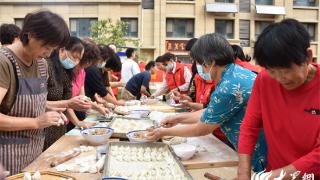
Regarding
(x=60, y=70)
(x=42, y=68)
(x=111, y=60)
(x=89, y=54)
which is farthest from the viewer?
(x=111, y=60)

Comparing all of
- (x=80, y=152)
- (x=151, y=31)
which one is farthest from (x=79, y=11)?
(x=80, y=152)

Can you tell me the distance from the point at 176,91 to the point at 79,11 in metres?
16.2

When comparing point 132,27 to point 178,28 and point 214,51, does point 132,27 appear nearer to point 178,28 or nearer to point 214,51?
point 178,28

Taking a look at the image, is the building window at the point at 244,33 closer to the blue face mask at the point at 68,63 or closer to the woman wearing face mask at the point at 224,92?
the blue face mask at the point at 68,63

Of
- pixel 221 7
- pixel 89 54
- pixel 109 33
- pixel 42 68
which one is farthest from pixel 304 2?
pixel 42 68

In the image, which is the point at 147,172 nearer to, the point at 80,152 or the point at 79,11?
the point at 80,152

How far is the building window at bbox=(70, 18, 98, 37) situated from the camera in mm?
20391

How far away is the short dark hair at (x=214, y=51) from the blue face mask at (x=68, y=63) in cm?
129

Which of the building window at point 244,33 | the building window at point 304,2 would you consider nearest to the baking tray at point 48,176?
the building window at point 244,33

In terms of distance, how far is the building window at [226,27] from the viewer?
70.5 ft

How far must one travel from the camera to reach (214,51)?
212 cm

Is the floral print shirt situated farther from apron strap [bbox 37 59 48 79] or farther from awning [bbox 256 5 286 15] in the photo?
awning [bbox 256 5 286 15]

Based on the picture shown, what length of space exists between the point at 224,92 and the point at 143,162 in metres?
0.63


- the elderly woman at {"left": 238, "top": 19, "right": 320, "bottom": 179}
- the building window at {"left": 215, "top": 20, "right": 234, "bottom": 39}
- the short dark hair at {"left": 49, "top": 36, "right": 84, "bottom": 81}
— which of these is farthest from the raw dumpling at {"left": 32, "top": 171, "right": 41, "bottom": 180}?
the building window at {"left": 215, "top": 20, "right": 234, "bottom": 39}
